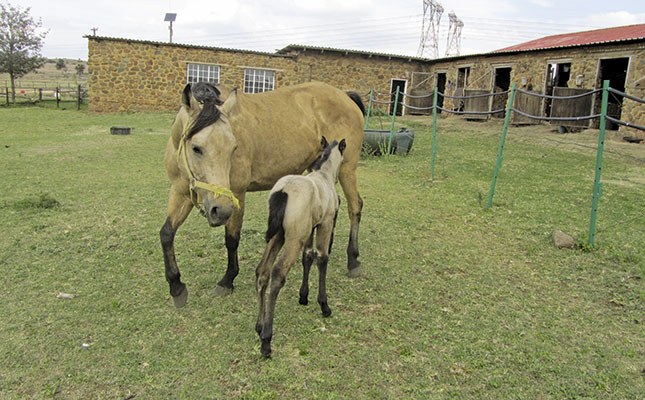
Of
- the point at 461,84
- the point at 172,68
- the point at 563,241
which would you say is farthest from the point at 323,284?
the point at 461,84

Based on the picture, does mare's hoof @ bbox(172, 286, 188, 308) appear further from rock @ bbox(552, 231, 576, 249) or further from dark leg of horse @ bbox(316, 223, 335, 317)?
rock @ bbox(552, 231, 576, 249)

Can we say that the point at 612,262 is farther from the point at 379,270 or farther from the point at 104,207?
the point at 104,207

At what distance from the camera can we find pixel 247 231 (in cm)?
536

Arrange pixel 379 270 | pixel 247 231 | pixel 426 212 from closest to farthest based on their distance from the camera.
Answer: pixel 379 270
pixel 247 231
pixel 426 212

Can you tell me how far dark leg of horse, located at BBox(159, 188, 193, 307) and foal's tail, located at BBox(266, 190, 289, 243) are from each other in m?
0.88

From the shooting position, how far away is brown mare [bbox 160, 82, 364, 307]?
8.99ft

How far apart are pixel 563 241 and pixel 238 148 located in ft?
13.7

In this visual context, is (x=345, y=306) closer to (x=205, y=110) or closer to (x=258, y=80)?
(x=205, y=110)

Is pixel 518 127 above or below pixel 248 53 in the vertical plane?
below

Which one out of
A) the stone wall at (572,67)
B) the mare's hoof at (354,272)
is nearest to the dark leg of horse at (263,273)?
the mare's hoof at (354,272)

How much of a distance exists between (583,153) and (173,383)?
13.9 metres

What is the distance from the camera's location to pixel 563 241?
5.24 meters

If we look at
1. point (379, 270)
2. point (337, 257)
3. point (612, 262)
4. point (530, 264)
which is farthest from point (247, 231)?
point (612, 262)

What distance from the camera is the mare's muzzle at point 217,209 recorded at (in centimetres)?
263
